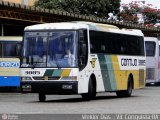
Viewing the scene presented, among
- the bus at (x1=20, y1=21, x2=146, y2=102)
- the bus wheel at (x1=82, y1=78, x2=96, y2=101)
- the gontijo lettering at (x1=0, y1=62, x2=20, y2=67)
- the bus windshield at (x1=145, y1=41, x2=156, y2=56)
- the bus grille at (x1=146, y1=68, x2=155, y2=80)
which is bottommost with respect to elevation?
the bus grille at (x1=146, y1=68, x2=155, y2=80)

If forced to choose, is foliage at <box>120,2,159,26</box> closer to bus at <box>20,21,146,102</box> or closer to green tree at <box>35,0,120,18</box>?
green tree at <box>35,0,120,18</box>

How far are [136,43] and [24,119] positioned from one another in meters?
14.6

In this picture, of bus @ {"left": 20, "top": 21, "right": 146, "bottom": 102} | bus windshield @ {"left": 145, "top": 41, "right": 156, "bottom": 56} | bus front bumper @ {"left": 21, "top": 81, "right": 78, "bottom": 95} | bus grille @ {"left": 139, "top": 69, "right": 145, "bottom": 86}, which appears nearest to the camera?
bus front bumper @ {"left": 21, "top": 81, "right": 78, "bottom": 95}

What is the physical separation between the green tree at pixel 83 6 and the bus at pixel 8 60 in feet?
75.0

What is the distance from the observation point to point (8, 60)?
1324 inches

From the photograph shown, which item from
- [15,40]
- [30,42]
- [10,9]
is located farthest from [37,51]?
[10,9]

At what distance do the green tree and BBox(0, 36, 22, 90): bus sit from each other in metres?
22.9

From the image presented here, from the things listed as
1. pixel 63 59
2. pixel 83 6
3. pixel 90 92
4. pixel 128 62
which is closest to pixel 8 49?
pixel 128 62

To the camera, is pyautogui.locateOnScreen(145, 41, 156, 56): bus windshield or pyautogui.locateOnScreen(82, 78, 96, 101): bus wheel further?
pyautogui.locateOnScreen(145, 41, 156, 56): bus windshield

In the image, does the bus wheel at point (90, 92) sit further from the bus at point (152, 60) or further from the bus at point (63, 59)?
the bus at point (152, 60)

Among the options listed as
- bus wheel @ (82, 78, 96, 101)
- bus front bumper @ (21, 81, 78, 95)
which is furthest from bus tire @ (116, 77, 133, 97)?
bus front bumper @ (21, 81, 78, 95)

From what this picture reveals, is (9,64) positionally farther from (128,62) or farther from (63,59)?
(63,59)

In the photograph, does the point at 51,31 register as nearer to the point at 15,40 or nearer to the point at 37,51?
the point at 37,51

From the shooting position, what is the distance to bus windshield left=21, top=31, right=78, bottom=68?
2319cm
